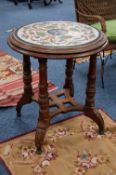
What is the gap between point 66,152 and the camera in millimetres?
1737

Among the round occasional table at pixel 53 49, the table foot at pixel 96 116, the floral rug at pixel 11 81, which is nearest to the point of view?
the round occasional table at pixel 53 49

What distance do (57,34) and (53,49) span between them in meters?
0.23

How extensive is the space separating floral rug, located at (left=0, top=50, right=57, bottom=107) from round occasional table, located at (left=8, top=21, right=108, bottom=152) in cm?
29

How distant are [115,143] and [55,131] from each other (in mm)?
400

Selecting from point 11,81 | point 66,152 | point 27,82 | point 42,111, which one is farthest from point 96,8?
point 66,152

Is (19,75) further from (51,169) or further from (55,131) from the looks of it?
(51,169)

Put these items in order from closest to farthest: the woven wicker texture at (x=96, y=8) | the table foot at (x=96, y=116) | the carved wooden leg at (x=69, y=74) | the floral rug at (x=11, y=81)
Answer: the table foot at (x=96, y=116) < the carved wooden leg at (x=69, y=74) < the floral rug at (x=11, y=81) < the woven wicker texture at (x=96, y=8)

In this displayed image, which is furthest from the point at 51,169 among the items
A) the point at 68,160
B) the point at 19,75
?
the point at 19,75

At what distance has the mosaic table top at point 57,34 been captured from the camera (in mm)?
1505

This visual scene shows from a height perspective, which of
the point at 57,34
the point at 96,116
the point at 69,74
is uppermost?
the point at 57,34

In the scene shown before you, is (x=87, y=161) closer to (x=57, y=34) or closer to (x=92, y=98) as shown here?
(x=92, y=98)

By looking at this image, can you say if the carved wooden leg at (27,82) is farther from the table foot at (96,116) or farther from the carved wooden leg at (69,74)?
the table foot at (96,116)

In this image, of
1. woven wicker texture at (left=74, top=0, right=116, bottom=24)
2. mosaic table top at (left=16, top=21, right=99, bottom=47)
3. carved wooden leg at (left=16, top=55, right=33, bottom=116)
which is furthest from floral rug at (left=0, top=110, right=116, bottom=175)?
woven wicker texture at (left=74, top=0, right=116, bottom=24)

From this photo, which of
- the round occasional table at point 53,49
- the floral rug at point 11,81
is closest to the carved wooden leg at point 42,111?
the round occasional table at point 53,49
